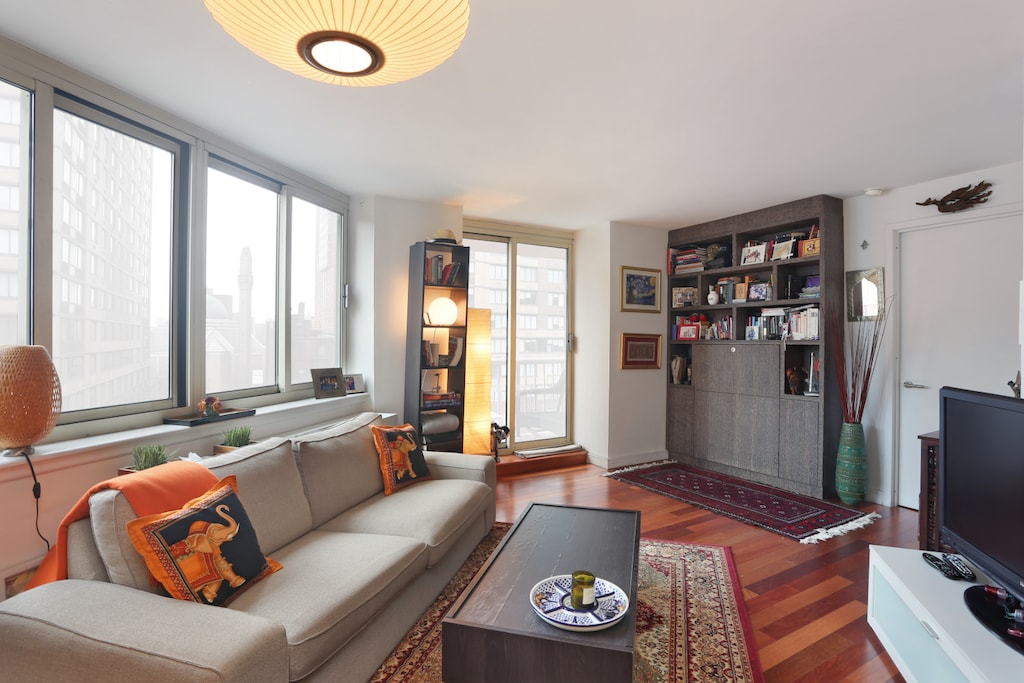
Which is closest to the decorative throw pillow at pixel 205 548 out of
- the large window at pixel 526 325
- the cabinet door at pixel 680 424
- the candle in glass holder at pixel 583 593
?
the candle in glass holder at pixel 583 593

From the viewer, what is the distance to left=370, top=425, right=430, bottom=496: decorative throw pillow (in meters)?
2.86

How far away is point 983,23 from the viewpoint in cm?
183

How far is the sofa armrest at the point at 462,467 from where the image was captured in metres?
3.08

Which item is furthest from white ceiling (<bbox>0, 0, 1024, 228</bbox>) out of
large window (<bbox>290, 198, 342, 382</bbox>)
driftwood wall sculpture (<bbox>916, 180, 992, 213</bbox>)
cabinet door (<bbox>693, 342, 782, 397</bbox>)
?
cabinet door (<bbox>693, 342, 782, 397</bbox>)

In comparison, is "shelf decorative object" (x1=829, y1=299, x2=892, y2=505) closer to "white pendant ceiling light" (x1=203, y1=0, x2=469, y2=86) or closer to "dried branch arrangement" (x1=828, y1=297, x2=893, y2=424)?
"dried branch arrangement" (x1=828, y1=297, x2=893, y2=424)

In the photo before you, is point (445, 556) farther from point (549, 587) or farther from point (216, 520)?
point (216, 520)

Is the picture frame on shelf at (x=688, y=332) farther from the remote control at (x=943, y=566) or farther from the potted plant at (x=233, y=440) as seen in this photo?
the potted plant at (x=233, y=440)

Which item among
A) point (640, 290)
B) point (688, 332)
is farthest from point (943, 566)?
point (640, 290)

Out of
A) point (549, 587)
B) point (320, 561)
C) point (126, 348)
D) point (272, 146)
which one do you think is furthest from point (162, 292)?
point (549, 587)

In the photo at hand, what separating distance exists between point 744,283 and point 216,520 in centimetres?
464

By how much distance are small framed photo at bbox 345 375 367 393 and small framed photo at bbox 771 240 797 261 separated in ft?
12.4

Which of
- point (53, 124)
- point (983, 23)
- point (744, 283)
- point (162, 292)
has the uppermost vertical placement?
point (983, 23)

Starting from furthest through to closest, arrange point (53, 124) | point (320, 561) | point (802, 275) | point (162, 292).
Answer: point (802, 275), point (162, 292), point (53, 124), point (320, 561)

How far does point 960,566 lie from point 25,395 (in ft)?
11.6
